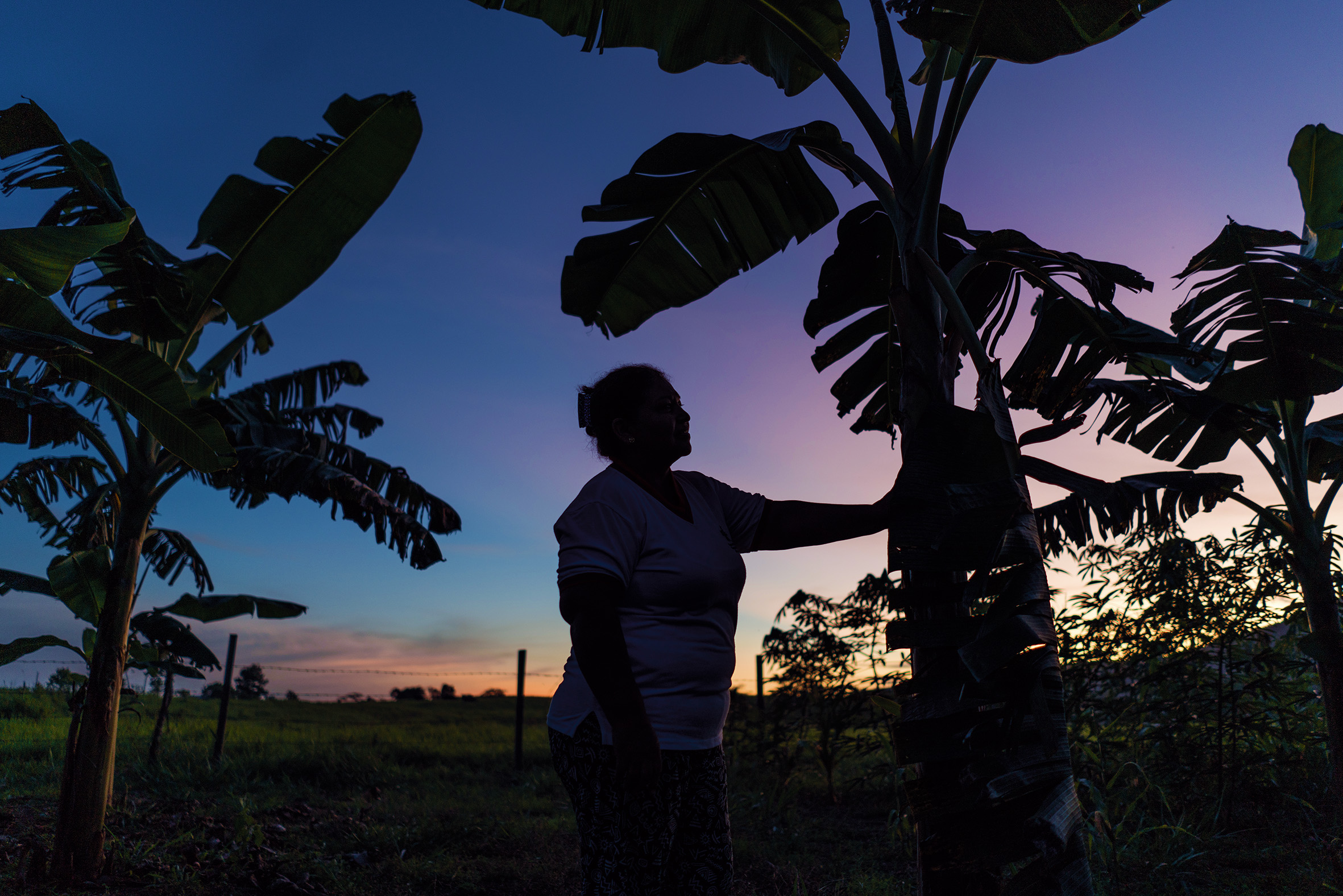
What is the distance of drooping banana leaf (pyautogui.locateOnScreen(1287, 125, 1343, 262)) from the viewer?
4.15 metres

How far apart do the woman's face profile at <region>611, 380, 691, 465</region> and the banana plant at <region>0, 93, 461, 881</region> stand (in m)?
2.50

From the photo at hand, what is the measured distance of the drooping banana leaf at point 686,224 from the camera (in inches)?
115

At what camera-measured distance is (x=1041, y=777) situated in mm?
1515

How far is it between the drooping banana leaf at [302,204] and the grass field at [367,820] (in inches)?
129

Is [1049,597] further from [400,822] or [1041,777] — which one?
[400,822]

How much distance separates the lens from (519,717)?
9430 millimetres

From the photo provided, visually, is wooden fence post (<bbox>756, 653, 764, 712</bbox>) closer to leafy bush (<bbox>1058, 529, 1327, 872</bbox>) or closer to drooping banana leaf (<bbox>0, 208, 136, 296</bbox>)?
leafy bush (<bbox>1058, 529, 1327, 872</bbox>)

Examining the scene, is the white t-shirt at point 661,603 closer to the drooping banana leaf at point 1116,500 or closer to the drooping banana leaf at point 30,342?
the drooping banana leaf at point 1116,500

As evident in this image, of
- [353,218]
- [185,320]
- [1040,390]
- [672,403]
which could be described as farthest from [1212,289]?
[185,320]

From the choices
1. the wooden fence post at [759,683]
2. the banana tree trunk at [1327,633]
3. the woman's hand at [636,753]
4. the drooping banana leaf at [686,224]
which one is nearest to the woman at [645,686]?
the woman's hand at [636,753]

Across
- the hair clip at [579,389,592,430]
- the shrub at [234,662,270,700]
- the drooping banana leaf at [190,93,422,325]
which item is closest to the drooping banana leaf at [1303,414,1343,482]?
the hair clip at [579,389,592,430]

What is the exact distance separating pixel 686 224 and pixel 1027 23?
149 centimetres

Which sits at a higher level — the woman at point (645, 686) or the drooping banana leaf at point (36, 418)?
the drooping banana leaf at point (36, 418)

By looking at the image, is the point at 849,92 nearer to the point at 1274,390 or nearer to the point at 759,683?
the point at 1274,390
